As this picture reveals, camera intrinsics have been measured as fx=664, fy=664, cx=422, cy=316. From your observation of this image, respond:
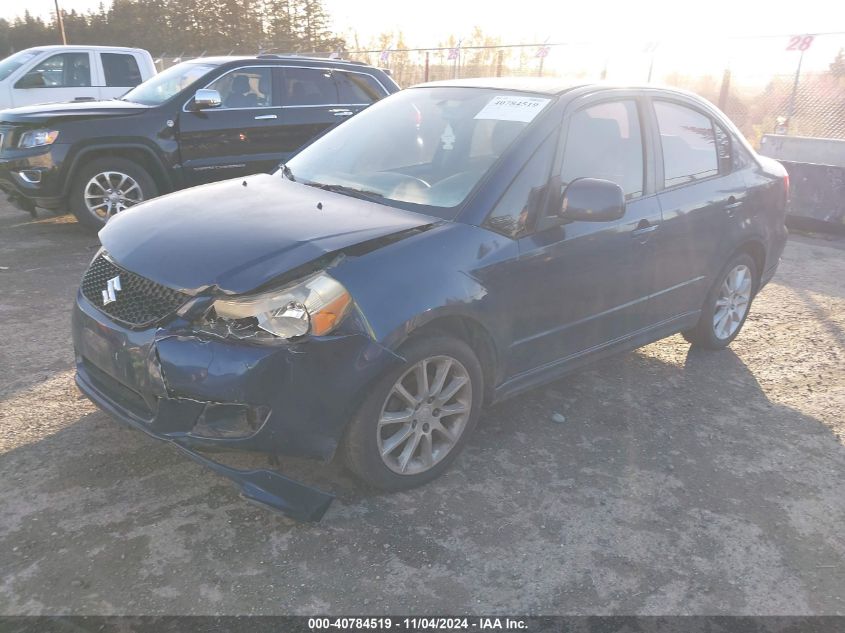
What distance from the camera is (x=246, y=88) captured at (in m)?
7.52

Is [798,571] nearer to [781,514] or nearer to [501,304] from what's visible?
[781,514]

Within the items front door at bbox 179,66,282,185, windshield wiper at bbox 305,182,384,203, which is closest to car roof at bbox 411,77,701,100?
windshield wiper at bbox 305,182,384,203

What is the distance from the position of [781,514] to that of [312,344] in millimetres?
2264

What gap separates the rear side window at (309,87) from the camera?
7805 millimetres

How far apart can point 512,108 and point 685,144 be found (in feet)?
4.43

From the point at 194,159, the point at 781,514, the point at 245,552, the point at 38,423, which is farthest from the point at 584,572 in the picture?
the point at 194,159

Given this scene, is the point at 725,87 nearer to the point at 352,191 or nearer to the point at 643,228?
the point at 643,228

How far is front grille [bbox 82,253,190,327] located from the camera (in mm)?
2613

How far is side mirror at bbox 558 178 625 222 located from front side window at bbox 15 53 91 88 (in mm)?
10243

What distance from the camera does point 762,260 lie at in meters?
4.85

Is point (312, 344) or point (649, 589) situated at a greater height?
point (312, 344)

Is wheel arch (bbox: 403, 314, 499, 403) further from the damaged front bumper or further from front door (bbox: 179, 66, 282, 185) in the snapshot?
front door (bbox: 179, 66, 282, 185)

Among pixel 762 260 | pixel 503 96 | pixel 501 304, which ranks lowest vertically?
pixel 762 260

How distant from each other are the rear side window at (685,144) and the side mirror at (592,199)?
964 millimetres
